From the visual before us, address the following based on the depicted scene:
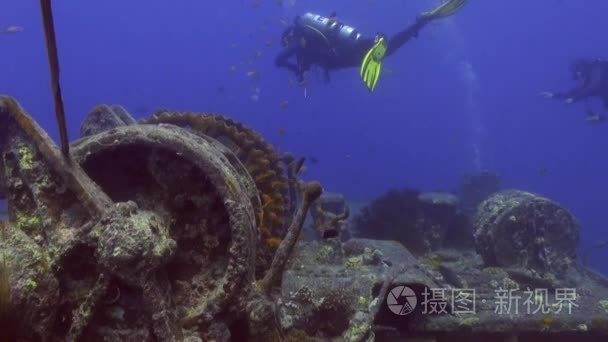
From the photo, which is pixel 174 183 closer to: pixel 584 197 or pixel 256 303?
pixel 256 303

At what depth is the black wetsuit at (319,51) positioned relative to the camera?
1273cm

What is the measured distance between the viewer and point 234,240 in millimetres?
3170

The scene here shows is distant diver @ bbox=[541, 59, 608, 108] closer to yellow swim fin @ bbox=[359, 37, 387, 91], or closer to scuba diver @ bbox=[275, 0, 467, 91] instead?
scuba diver @ bbox=[275, 0, 467, 91]

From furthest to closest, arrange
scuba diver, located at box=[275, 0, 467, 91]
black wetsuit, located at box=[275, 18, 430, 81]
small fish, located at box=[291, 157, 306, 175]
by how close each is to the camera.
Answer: black wetsuit, located at box=[275, 18, 430, 81] < scuba diver, located at box=[275, 0, 467, 91] < small fish, located at box=[291, 157, 306, 175]

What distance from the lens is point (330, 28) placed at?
13.0 m

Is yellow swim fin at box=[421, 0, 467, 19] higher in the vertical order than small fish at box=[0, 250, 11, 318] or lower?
lower

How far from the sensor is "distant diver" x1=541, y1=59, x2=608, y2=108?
16547 mm

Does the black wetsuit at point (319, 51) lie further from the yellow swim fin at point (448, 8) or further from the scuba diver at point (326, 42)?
the yellow swim fin at point (448, 8)

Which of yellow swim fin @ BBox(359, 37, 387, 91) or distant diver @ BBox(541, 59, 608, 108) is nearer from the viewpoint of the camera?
yellow swim fin @ BBox(359, 37, 387, 91)

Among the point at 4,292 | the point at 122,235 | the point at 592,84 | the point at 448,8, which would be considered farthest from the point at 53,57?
the point at 592,84

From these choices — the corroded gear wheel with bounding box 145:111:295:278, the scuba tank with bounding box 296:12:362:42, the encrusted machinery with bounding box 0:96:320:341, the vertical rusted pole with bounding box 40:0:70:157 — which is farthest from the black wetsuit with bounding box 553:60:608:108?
the vertical rusted pole with bounding box 40:0:70:157

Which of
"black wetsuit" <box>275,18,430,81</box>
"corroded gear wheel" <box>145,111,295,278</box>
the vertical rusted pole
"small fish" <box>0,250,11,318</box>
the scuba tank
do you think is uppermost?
the vertical rusted pole

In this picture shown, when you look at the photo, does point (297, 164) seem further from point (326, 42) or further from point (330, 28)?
point (330, 28)

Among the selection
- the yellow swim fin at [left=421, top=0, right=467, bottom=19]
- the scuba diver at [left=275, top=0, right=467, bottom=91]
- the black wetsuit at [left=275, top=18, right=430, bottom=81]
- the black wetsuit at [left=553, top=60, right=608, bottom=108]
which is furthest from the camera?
the black wetsuit at [left=553, top=60, right=608, bottom=108]
